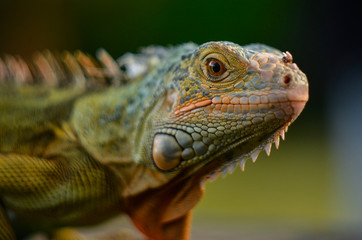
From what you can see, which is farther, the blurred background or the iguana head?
the blurred background

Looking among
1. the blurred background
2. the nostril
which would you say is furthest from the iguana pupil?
the blurred background

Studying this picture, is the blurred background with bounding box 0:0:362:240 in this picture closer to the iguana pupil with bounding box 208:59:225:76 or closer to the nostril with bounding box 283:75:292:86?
the iguana pupil with bounding box 208:59:225:76

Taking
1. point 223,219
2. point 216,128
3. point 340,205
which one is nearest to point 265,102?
point 216,128

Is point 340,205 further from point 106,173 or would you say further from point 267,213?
point 106,173

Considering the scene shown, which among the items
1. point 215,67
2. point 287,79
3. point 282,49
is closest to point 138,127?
point 215,67

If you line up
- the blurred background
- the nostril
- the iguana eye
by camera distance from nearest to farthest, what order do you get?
the nostril
the iguana eye
the blurred background

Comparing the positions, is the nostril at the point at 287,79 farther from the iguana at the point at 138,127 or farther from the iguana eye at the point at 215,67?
the iguana eye at the point at 215,67

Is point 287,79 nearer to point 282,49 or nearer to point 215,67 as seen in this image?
point 215,67

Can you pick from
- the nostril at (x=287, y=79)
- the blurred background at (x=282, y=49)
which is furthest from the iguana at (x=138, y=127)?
the blurred background at (x=282, y=49)
